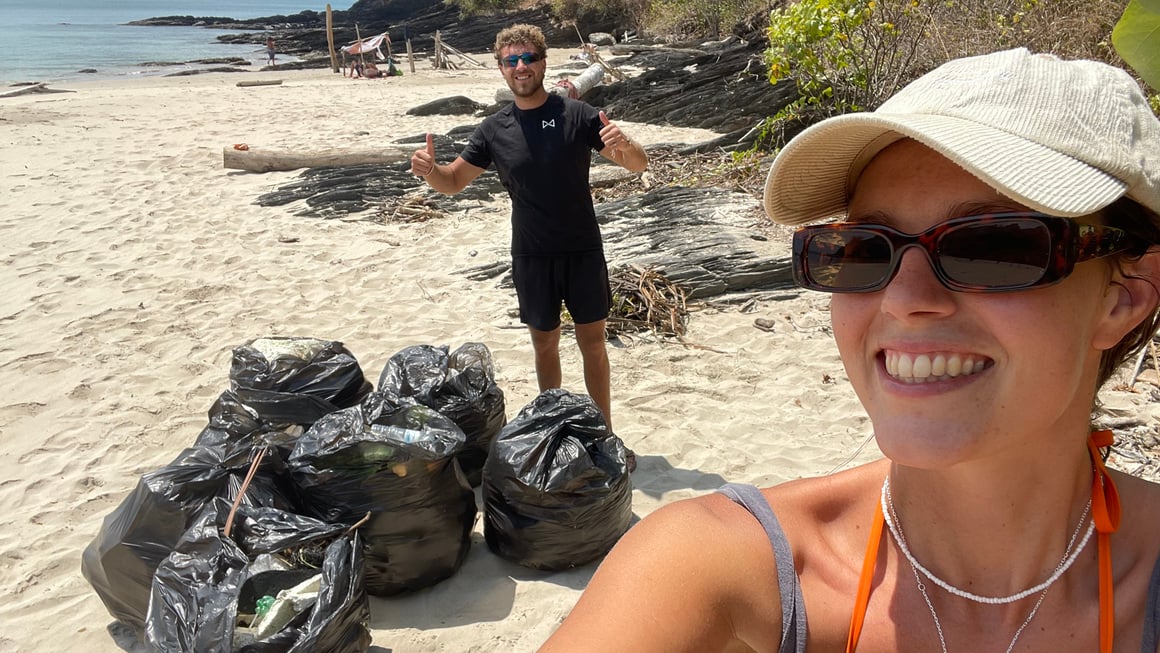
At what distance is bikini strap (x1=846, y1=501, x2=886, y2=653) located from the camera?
127 cm

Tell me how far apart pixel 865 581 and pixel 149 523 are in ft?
8.28

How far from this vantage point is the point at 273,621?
2350 millimetres

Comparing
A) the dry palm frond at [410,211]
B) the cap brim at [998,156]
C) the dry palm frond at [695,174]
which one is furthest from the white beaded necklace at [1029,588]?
the dry palm frond at [410,211]

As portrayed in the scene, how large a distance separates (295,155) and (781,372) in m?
8.44

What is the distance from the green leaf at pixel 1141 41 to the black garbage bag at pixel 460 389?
10.7 feet

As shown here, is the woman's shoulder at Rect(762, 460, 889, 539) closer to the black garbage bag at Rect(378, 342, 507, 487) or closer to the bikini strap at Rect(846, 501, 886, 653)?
the bikini strap at Rect(846, 501, 886, 653)

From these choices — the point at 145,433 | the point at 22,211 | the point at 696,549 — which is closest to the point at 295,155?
the point at 22,211

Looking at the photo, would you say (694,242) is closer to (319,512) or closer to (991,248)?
(319,512)

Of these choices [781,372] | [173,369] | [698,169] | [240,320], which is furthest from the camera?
[698,169]

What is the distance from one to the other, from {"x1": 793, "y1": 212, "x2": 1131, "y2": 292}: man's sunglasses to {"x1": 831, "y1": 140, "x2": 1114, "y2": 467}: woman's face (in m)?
0.02

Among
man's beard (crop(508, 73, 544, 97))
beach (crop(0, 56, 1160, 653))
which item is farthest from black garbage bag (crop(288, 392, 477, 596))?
man's beard (crop(508, 73, 544, 97))

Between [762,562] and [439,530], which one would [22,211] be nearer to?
[439,530]

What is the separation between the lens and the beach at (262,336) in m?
3.17

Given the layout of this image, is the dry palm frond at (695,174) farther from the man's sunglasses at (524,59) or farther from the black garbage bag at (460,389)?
the black garbage bag at (460,389)
